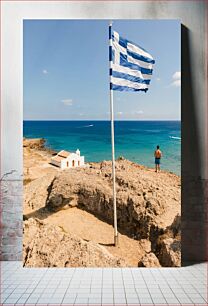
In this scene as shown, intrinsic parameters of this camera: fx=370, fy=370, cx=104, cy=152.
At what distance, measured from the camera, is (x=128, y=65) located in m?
3.43

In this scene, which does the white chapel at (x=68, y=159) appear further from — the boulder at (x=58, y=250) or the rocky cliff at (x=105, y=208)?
the boulder at (x=58, y=250)

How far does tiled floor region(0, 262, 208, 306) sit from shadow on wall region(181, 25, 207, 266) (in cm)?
23

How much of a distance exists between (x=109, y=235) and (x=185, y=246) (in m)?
0.70

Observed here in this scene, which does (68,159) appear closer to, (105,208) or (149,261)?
(105,208)

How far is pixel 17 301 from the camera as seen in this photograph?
2.60 m

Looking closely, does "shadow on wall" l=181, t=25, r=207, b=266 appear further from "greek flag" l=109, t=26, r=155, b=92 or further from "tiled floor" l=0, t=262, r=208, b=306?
"greek flag" l=109, t=26, r=155, b=92

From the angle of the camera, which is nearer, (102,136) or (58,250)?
(58,250)

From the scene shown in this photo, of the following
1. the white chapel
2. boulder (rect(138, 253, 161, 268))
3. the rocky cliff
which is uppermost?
the white chapel

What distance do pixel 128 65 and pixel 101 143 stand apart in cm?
77

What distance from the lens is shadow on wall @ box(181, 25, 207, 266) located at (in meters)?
3.32

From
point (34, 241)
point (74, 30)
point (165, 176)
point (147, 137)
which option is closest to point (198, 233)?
point (165, 176)

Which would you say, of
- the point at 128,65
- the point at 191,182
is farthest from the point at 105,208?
the point at 128,65

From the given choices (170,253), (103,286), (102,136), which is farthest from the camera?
(102,136)

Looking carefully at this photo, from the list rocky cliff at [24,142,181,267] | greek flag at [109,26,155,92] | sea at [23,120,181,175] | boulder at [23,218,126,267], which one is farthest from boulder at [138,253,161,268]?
greek flag at [109,26,155,92]
